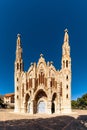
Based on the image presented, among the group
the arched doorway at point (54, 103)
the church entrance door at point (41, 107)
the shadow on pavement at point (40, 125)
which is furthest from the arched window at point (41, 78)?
the shadow on pavement at point (40, 125)

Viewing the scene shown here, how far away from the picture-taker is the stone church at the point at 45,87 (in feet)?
148

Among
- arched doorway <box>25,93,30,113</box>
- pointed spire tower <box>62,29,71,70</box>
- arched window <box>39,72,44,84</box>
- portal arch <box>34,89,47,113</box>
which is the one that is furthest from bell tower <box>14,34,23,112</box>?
pointed spire tower <box>62,29,71,70</box>

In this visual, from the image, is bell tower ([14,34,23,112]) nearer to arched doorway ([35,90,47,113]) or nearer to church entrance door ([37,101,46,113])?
arched doorway ([35,90,47,113])

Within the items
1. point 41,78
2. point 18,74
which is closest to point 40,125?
point 41,78

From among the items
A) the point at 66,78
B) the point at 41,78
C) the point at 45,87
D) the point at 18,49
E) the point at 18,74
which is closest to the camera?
the point at 66,78

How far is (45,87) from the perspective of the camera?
46188mm

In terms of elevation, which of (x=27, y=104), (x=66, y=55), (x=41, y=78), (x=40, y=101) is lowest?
(x=27, y=104)

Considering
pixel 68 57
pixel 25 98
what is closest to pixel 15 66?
pixel 25 98

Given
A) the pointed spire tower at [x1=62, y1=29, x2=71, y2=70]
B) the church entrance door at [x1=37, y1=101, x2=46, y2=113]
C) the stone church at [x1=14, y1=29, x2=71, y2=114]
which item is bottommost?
the church entrance door at [x1=37, y1=101, x2=46, y2=113]

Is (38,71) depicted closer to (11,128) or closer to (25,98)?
(25,98)

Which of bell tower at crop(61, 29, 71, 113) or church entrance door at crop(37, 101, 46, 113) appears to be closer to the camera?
bell tower at crop(61, 29, 71, 113)

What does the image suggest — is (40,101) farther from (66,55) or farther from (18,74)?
(66,55)

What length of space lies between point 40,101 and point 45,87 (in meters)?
3.07

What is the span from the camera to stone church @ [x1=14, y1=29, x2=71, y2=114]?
4525cm
